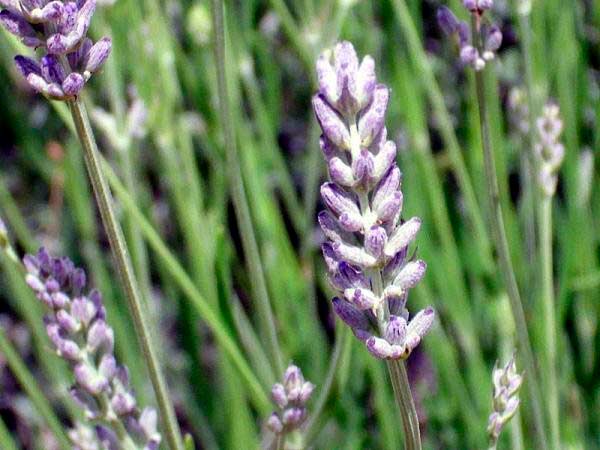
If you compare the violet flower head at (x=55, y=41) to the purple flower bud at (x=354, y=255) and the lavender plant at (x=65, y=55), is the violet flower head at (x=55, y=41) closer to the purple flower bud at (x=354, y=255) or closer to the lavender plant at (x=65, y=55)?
the lavender plant at (x=65, y=55)

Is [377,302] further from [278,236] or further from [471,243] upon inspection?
[471,243]

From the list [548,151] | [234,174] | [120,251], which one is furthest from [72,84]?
[548,151]

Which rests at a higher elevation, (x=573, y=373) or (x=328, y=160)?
(x=328, y=160)

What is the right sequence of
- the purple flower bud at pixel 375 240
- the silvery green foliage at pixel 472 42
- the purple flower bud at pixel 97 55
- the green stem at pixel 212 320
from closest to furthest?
the purple flower bud at pixel 375 240 < the purple flower bud at pixel 97 55 < the silvery green foliage at pixel 472 42 < the green stem at pixel 212 320

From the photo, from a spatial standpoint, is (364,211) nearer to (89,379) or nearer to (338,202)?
(338,202)

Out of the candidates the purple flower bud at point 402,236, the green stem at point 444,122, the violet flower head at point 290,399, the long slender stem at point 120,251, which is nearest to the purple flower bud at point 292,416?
the violet flower head at point 290,399

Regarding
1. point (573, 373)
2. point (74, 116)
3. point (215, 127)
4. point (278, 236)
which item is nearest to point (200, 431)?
point (278, 236)

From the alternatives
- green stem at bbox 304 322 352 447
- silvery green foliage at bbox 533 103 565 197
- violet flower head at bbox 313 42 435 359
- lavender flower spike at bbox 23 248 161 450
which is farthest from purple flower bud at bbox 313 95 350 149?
silvery green foliage at bbox 533 103 565 197
